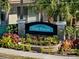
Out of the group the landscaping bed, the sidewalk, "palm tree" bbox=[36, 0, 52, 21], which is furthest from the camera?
"palm tree" bbox=[36, 0, 52, 21]

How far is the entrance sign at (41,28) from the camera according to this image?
2309 cm

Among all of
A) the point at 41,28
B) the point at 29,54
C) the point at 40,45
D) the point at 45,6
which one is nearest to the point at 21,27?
the point at 41,28

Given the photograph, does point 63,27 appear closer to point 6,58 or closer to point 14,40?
point 14,40

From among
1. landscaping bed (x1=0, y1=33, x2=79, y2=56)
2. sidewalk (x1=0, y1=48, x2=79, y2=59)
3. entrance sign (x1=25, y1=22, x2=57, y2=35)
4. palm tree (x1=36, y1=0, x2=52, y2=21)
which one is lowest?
sidewalk (x1=0, y1=48, x2=79, y2=59)

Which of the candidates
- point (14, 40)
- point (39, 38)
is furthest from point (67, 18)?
point (14, 40)

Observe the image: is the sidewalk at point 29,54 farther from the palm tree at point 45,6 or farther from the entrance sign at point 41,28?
the palm tree at point 45,6

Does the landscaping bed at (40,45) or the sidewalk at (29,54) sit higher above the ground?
the landscaping bed at (40,45)

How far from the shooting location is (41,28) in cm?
2358

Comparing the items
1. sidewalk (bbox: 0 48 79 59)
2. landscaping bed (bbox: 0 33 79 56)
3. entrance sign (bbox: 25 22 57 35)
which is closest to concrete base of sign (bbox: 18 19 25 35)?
entrance sign (bbox: 25 22 57 35)

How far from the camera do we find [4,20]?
31.6 metres

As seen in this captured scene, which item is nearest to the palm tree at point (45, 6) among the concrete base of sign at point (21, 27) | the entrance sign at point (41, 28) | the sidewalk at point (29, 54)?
the entrance sign at point (41, 28)

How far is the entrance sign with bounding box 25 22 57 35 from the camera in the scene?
75.8ft

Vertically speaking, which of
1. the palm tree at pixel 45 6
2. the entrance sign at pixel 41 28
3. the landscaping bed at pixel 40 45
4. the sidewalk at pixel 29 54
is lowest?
the sidewalk at pixel 29 54

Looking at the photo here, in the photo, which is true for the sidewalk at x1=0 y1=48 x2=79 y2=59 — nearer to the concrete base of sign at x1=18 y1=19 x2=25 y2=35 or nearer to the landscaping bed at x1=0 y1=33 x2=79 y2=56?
the landscaping bed at x1=0 y1=33 x2=79 y2=56
